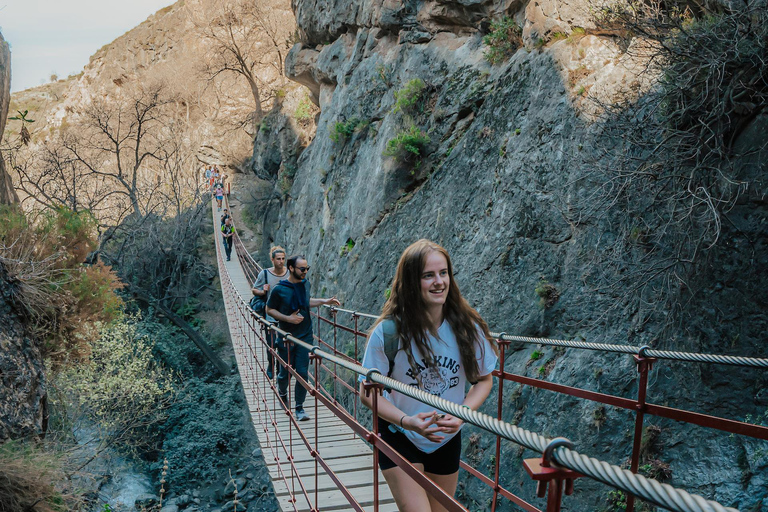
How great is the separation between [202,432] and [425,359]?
11.8 metres

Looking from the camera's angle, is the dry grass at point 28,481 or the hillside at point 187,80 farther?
the hillside at point 187,80

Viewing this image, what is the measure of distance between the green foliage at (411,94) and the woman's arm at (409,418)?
715 centimetres

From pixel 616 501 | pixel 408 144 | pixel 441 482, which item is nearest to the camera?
pixel 441 482

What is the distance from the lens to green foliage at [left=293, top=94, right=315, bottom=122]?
17172 millimetres

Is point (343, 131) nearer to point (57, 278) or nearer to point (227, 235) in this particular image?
point (227, 235)

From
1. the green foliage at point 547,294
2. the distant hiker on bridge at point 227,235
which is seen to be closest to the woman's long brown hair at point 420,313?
the green foliage at point 547,294

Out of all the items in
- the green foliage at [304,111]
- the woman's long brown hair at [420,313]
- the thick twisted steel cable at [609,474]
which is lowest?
the thick twisted steel cable at [609,474]

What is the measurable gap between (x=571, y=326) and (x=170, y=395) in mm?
10751

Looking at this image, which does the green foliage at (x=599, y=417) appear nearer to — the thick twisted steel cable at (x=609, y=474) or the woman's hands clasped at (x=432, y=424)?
the woman's hands clasped at (x=432, y=424)

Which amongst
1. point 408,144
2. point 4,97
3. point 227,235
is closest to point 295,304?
point 408,144

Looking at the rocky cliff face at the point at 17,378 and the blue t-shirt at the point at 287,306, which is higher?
the blue t-shirt at the point at 287,306

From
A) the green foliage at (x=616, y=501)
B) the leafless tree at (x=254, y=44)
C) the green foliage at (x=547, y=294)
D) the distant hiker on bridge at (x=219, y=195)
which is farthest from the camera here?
the leafless tree at (x=254, y=44)

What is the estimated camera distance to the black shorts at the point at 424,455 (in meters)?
1.76

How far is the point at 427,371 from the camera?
69.2 inches
